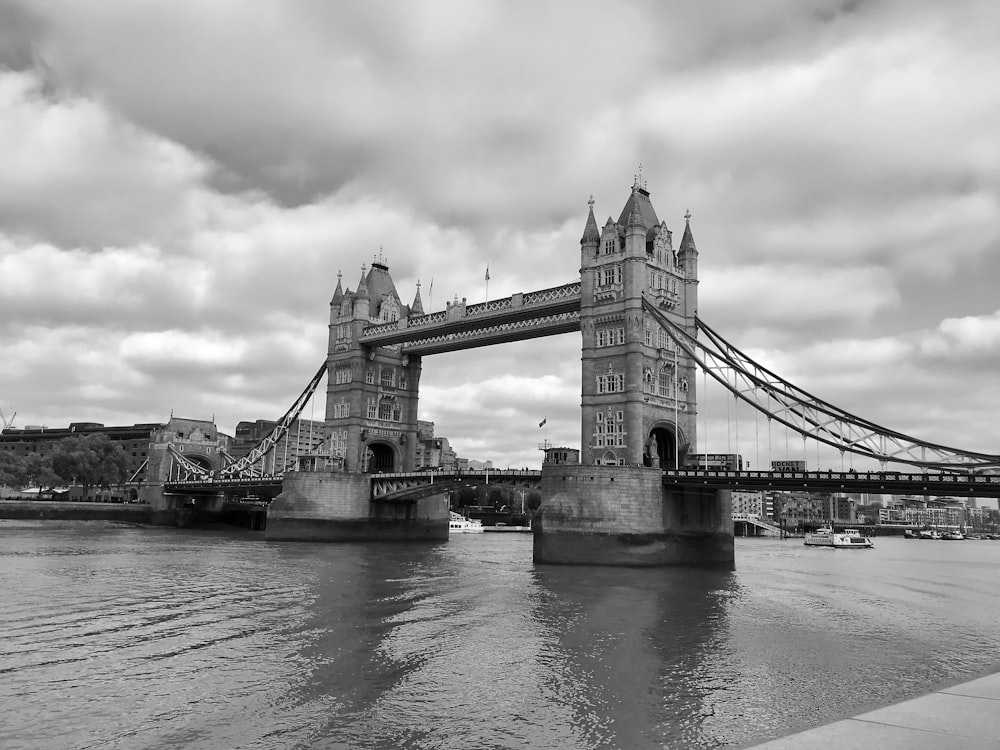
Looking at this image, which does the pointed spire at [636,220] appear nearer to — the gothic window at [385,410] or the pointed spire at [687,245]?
the pointed spire at [687,245]

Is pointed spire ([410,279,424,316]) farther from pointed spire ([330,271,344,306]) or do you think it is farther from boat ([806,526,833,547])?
boat ([806,526,833,547])

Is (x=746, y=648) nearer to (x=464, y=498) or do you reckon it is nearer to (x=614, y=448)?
(x=614, y=448)

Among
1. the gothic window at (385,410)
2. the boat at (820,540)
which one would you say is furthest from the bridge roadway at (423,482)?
the boat at (820,540)

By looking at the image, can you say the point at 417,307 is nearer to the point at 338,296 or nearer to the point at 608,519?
the point at 338,296

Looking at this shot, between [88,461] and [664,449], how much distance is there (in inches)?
3470

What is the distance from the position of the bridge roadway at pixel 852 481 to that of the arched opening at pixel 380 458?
42436 mm

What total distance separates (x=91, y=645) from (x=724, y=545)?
43913 mm

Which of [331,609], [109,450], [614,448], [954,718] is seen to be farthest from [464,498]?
[954,718]

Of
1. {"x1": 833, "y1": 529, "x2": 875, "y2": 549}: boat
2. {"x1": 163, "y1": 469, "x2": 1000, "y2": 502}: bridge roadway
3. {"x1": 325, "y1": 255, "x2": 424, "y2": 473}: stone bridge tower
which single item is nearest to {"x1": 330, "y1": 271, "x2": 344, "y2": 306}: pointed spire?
{"x1": 325, "y1": 255, "x2": 424, "y2": 473}: stone bridge tower

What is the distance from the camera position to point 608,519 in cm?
5125

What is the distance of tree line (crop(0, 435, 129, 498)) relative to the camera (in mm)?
108375

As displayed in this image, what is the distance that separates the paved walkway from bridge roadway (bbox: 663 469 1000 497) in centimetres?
3554

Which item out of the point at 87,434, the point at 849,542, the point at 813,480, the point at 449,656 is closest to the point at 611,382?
the point at 813,480

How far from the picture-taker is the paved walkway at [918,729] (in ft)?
29.3
